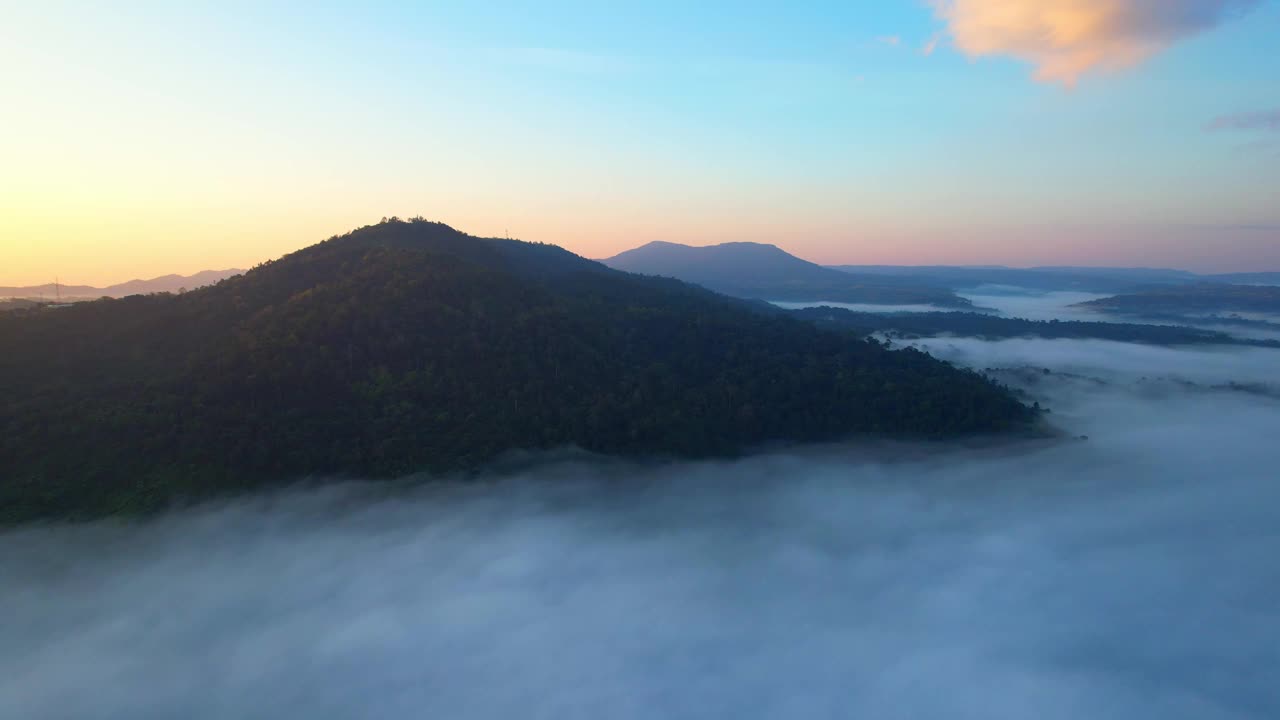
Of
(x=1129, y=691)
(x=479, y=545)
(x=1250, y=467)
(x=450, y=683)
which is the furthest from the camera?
(x=1250, y=467)

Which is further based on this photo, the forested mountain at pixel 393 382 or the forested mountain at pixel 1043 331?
the forested mountain at pixel 1043 331

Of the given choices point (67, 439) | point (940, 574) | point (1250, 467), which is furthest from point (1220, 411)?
point (67, 439)

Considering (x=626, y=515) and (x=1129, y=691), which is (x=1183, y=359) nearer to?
(x=1129, y=691)

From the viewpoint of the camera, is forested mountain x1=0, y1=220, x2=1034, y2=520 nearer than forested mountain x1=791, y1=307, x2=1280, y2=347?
Yes

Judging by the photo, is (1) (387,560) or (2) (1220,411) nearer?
(1) (387,560)

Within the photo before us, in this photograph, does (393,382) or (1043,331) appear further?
(1043,331)

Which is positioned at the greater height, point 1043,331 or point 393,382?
point 393,382

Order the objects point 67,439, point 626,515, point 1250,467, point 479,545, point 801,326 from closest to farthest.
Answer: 1. point 67,439
2. point 479,545
3. point 626,515
4. point 1250,467
5. point 801,326

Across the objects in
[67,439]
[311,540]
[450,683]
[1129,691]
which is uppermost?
[67,439]
